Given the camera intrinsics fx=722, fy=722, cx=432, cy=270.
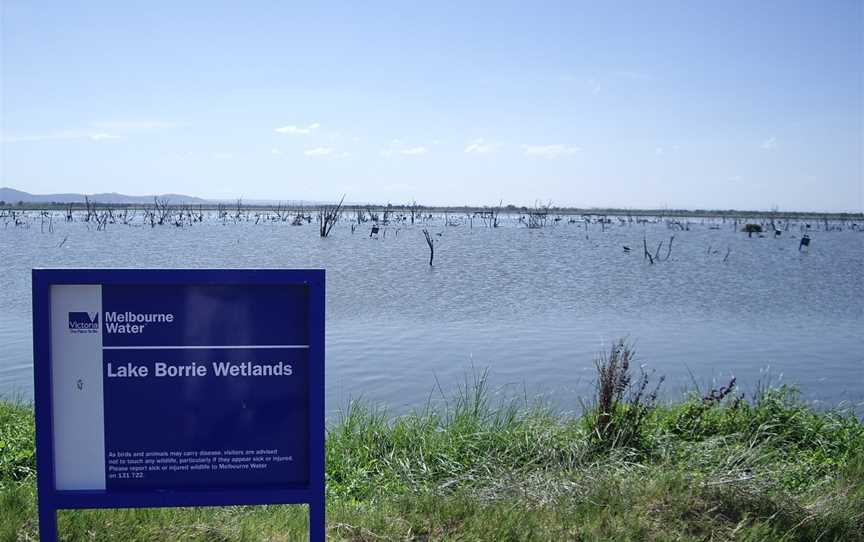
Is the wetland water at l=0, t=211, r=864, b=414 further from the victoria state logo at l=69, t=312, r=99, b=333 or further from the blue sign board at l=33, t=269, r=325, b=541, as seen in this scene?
the victoria state logo at l=69, t=312, r=99, b=333

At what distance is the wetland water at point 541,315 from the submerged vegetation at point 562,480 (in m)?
1.88

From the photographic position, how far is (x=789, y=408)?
23.5ft

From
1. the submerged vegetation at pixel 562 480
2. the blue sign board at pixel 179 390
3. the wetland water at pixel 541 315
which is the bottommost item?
the wetland water at pixel 541 315

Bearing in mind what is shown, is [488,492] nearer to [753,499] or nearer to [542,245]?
[753,499]

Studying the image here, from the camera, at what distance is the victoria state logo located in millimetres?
3045

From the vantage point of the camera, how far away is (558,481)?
4738 mm

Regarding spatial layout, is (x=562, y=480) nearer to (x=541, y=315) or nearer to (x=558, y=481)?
(x=558, y=481)

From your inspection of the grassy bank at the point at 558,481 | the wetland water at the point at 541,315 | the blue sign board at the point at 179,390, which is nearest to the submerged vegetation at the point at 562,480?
the grassy bank at the point at 558,481

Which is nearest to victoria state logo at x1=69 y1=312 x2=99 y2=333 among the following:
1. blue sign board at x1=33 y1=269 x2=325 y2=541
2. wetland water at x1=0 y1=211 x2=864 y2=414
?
blue sign board at x1=33 y1=269 x2=325 y2=541

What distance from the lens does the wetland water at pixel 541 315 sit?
34.6 feet

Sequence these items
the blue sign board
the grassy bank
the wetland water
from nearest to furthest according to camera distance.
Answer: the blue sign board, the grassy bank, the wetland water

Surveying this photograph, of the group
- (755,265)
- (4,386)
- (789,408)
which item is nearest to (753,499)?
(789,408)

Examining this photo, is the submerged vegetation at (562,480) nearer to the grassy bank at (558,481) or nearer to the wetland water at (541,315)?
the grassy bank at (558,481)

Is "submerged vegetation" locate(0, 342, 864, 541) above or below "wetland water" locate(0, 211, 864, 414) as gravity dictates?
above
